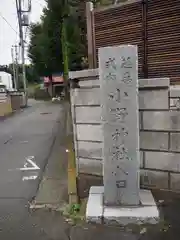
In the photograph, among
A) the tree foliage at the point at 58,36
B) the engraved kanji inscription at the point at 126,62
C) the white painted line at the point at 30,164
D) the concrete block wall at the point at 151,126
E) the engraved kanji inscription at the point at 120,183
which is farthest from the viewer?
the tree foliage at the point at 58,36

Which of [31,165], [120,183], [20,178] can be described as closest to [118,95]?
[120,183]

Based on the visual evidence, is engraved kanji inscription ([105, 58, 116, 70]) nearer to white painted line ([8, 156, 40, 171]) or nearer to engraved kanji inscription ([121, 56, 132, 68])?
engraved kanji inscription ([121, 56, 132, 68])

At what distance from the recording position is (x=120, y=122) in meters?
3.78

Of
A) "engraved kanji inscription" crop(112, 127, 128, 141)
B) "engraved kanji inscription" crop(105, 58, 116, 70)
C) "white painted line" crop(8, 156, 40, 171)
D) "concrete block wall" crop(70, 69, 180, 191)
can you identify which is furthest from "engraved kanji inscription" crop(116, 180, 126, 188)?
"white painted line" crop(8, 156, 40, 171)

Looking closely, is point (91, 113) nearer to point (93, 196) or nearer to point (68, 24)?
point (93, 196)

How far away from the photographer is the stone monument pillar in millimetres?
3669


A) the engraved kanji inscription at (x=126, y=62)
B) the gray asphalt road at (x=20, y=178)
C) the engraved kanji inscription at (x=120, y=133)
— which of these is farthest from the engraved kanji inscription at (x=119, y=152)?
the gray asphalt road at (x=20, y=178)

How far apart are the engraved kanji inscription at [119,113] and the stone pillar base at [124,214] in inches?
45.6

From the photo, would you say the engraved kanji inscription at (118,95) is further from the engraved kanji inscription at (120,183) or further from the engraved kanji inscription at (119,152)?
the engraved kanji inscription at (120,183)

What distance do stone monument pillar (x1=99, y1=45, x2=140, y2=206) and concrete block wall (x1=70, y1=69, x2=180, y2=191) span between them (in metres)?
0.61

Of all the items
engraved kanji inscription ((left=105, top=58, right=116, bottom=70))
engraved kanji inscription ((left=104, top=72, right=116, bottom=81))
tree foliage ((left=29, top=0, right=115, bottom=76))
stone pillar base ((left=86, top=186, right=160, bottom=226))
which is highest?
tree foliage ((left=29, top=0, right=115, bottom=76))

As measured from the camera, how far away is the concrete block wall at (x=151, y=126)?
4.21 meters

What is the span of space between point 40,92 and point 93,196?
3917 centimetres

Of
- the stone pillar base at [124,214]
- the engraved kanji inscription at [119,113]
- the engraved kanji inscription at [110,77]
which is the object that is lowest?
the stone pillar base at [124,214]
